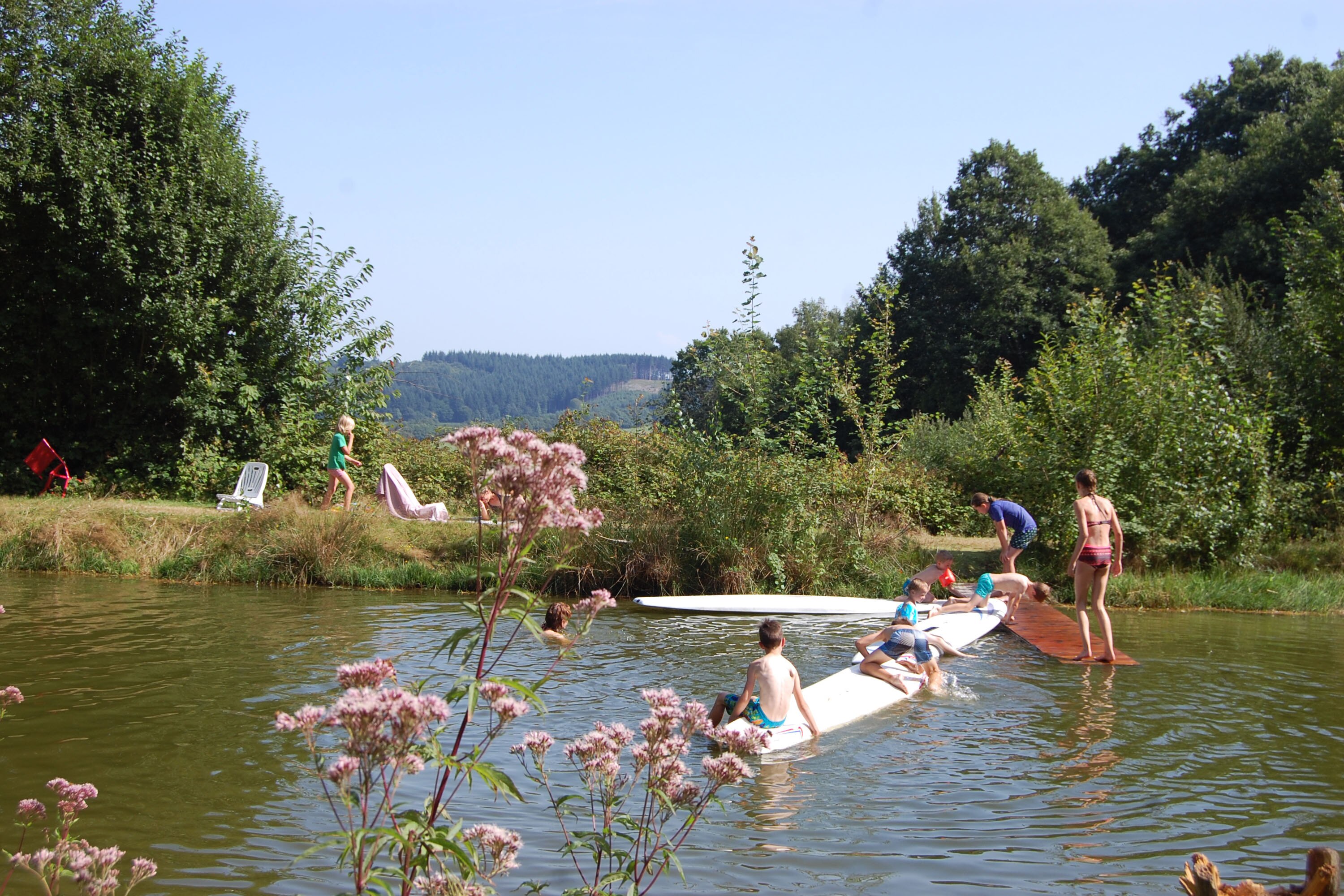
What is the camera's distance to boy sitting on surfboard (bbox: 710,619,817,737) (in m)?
7.45

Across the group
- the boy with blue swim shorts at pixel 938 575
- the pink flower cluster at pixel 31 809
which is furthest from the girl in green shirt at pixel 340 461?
the pink flower cluster at pixel 31 809

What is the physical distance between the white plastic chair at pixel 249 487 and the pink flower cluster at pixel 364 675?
15.8 metres

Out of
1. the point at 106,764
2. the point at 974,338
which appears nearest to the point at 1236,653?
the point at 106,764

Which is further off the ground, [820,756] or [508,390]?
[508,390]

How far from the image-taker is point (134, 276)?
19.7m

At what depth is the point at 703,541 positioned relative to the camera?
48.6ft

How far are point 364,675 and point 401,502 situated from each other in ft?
50.3

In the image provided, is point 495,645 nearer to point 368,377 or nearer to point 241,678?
point 241,678

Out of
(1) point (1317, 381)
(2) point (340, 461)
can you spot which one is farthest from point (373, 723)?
(1) point (1317, 381)

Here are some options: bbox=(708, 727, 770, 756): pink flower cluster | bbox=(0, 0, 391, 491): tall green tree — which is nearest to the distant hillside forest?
bbox=(0, 0, 391, 491): tall green tree

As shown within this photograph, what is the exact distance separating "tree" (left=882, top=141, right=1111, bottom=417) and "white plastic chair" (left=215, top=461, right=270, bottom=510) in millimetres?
24446

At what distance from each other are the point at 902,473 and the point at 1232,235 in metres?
19.8

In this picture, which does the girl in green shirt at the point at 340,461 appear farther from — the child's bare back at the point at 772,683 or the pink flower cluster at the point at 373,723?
the pink flower cluster at the point at 373,723

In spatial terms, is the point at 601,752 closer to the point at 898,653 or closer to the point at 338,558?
the point at 898,653
